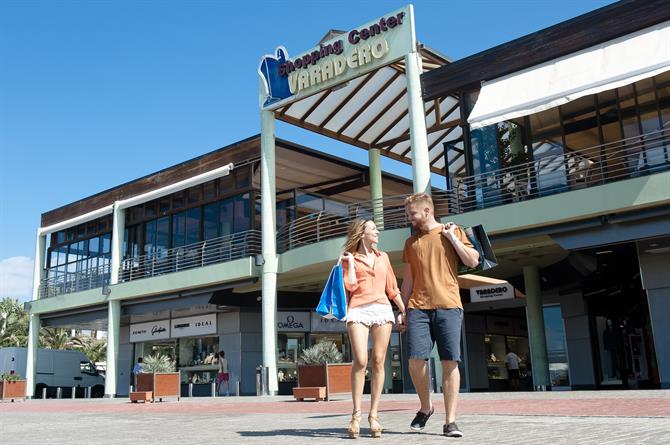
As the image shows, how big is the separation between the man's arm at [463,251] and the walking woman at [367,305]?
0.61m

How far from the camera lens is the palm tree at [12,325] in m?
48.1

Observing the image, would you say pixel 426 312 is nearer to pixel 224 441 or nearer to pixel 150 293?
pixel 224 441

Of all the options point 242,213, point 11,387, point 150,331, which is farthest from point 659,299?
point 11,387

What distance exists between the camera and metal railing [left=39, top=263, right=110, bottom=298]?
28170 millimetres

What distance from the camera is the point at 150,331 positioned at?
2798cm

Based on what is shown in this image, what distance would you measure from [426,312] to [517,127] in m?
13.6

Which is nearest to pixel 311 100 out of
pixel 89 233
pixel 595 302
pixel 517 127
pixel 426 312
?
pixel 517 127

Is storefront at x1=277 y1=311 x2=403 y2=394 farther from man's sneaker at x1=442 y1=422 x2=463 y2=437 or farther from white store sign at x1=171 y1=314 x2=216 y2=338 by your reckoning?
man's sneaker at x1=442 y1=422 x2=463 y2=437

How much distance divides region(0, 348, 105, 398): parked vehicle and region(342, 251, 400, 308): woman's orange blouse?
92.7 ft

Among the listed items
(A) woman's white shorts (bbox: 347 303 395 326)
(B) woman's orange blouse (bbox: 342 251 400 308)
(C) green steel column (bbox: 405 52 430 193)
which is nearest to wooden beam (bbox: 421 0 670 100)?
(C) green steel column (bbox: 405 52 430 193)

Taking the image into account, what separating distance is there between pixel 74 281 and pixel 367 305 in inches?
1083

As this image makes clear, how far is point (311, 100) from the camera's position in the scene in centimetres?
2070

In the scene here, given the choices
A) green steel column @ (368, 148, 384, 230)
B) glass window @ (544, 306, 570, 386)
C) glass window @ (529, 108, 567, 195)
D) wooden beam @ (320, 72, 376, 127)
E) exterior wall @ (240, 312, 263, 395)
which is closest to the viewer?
glass window @ (529, 108, 567, 195)

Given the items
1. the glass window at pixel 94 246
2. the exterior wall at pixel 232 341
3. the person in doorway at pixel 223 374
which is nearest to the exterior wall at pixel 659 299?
the exterior wall at pixel 232 341
